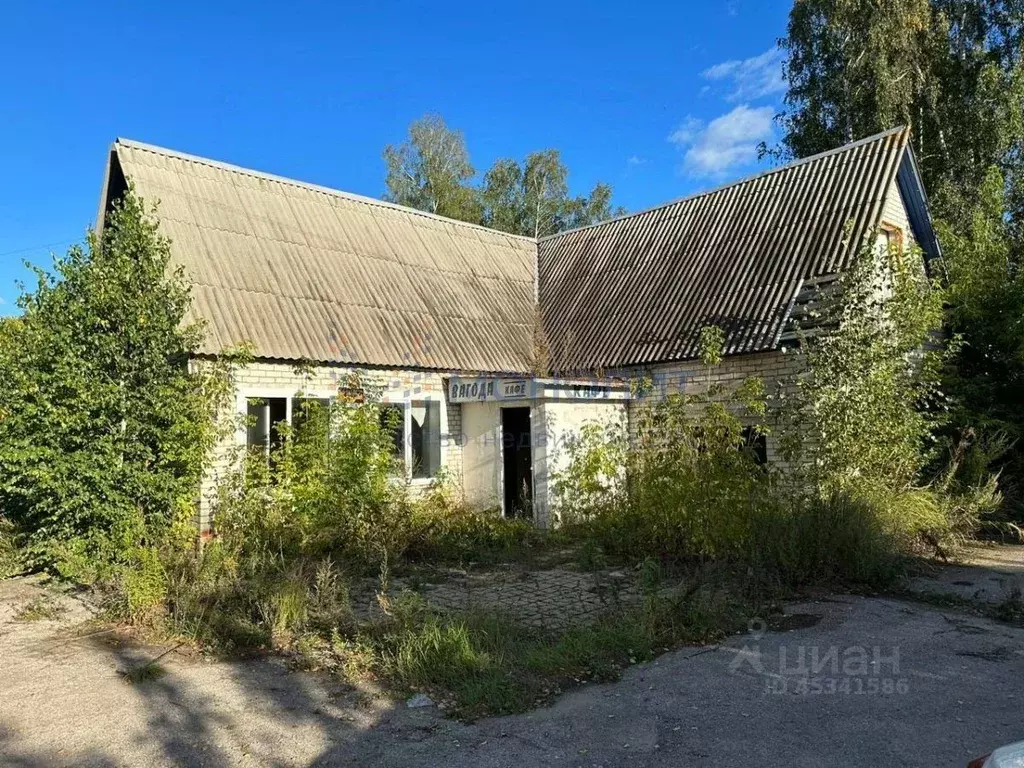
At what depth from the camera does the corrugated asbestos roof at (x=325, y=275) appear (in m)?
11.2

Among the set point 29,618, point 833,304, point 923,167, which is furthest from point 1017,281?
Answer: point 29,618

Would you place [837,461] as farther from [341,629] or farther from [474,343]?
[474,343]

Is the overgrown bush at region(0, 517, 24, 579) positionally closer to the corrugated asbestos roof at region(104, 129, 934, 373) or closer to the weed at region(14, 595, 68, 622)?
the weed at region(14, 595, 68, 622)

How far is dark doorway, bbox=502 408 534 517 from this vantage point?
12367 millimetres

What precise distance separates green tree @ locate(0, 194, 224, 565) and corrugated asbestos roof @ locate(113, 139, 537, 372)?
1.84 m

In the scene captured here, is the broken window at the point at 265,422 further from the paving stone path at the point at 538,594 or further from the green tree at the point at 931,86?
the green tree at the point at 931,86

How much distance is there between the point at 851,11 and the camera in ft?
64.9

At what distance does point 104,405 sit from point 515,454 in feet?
22.6

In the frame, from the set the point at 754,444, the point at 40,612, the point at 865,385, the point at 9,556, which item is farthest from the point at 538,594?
the point at 9,556

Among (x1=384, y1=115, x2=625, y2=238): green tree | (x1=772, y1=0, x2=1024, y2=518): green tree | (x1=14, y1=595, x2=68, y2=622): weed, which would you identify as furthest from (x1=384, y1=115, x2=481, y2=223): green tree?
(x1=14, y1=595, x2=68, y2=622): weed

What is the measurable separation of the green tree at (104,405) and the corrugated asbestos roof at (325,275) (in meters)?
1.84

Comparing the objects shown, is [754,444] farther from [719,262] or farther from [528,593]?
[719,262]

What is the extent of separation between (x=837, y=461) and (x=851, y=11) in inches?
671

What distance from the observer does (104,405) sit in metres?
7.48
